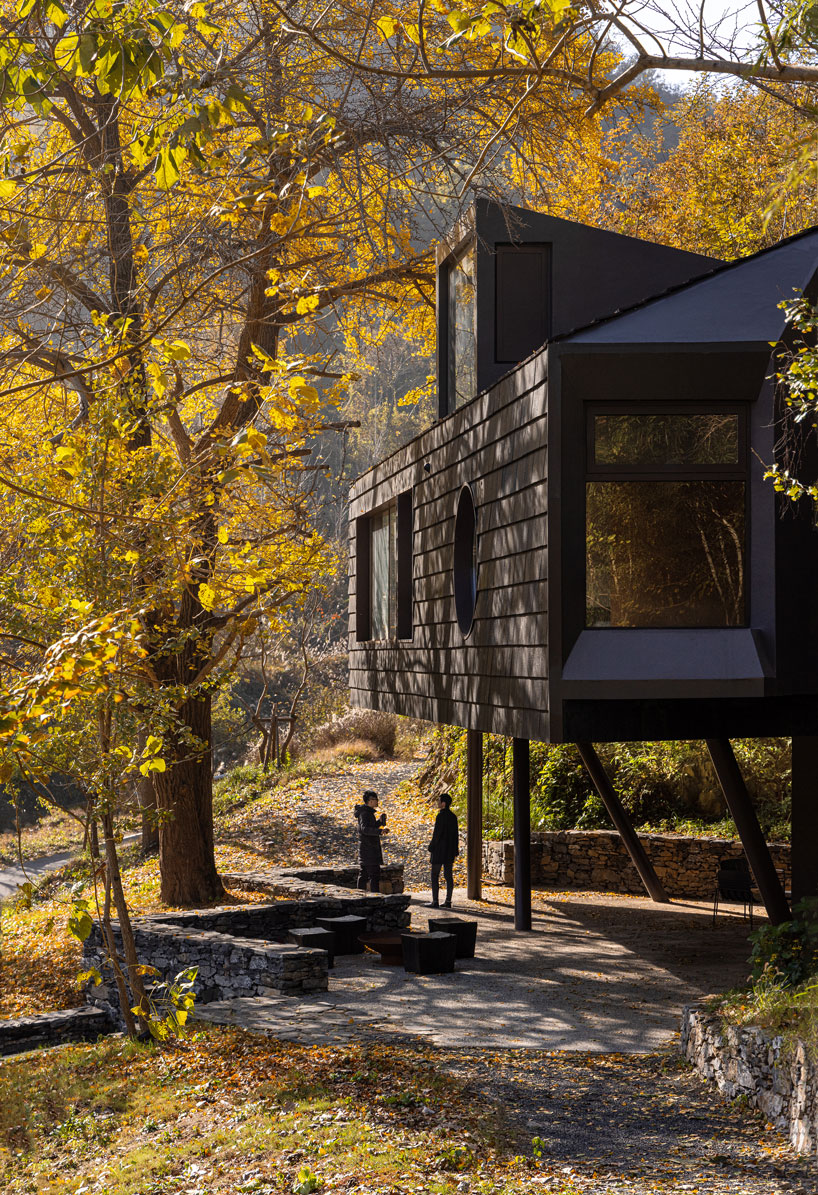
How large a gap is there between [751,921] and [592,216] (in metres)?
15.0

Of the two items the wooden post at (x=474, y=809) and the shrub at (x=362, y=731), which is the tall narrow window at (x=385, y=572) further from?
the shrub at (x=362, y=731)

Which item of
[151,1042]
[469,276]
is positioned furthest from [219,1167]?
[469,276]

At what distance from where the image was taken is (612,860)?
57.6ft

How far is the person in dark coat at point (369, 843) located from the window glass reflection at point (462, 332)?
6114 mm

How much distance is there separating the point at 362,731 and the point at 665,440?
21528 mm

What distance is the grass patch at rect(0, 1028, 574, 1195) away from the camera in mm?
6770

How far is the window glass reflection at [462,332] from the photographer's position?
11.5 meters

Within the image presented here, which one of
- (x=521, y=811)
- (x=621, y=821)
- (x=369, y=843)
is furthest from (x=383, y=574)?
(x=621, y=821)

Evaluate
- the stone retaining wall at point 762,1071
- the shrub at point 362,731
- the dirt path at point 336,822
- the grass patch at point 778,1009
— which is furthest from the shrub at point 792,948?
the shrub at point 362,731

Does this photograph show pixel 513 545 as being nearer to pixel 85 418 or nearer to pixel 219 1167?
pixel 219 1167

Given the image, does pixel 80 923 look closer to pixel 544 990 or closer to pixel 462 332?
pixel 544 990

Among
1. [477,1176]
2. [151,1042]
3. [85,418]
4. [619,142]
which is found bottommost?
[151,1042]

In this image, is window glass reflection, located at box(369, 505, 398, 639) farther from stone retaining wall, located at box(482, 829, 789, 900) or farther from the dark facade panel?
stone retaining wall, located at box(482, 829, 789, 900)

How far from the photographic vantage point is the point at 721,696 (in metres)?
8.11
